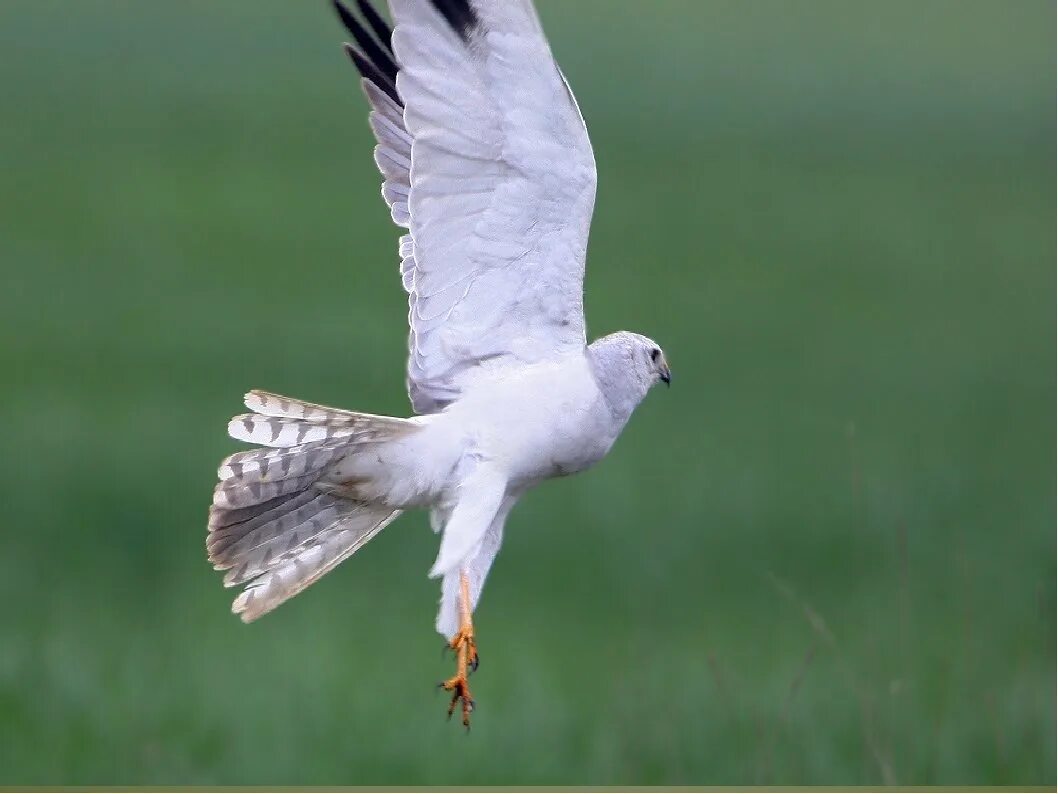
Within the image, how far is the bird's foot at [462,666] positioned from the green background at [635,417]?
0.89 metres

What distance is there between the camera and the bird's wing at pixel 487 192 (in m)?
4.85

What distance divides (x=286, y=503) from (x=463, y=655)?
2.57 ft

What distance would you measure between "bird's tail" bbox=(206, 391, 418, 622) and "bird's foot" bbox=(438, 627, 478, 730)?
0.59 metres

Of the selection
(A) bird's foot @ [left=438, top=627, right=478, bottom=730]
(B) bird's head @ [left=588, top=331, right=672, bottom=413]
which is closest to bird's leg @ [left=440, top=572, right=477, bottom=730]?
(A) bird's foot @ [left=438, top=627, right=478, bottom=730]

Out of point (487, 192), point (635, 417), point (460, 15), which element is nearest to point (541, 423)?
point (487, 192)

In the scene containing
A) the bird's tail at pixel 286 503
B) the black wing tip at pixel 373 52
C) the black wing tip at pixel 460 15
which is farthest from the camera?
the black wing tip at pixel 373 52

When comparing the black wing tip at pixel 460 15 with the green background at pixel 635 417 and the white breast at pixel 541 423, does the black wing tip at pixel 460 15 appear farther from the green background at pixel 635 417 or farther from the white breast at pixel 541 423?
the green background at pixel 635 417

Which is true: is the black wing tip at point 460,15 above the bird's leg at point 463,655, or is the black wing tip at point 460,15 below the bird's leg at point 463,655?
above

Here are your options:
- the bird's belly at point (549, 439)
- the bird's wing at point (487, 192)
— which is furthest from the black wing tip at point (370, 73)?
the bird's belly at point (549, 439)

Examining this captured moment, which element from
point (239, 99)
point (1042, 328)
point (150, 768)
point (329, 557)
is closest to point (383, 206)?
point (239, 99)

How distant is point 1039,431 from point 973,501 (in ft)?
7.24

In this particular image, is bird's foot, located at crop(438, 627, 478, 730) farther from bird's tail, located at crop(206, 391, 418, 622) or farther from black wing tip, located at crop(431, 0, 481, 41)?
black wing tip, located at crop(431, 0, 481, 41)

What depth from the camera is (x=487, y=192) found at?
5059mm

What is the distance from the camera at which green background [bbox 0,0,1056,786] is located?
884cm
